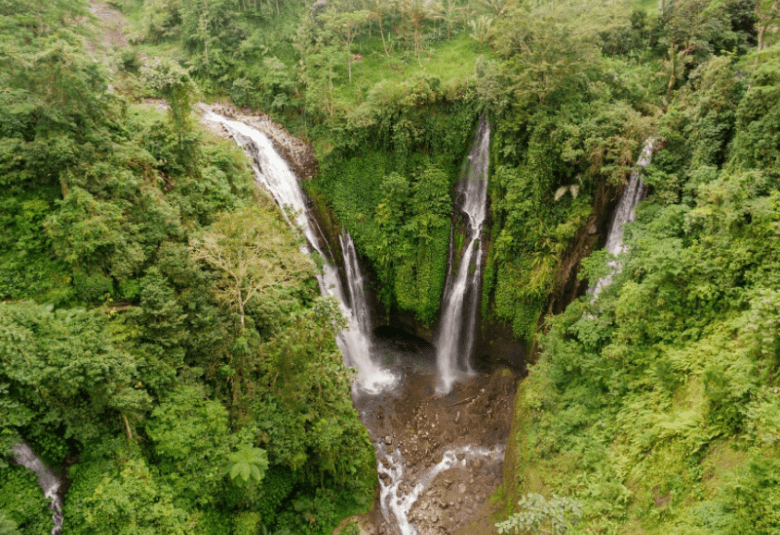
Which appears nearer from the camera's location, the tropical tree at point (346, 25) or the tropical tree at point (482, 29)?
the tropical tree at point (482, 29)

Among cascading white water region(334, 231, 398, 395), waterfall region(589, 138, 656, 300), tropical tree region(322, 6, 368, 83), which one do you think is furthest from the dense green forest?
tropical tree region(322, 6, 368, 83)

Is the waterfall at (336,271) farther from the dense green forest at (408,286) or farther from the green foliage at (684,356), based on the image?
the green foliage at (684,356)

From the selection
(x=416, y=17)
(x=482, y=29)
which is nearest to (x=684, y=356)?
(x=482, y=29)

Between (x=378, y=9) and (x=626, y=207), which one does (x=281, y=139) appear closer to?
(x=378, y=9)

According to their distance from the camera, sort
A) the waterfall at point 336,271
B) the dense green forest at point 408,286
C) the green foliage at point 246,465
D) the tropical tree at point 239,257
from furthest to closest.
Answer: the waterfall at point 336,271, the tropical tree at point 239,257, the green foliage at point 246,465, the dense green forest at point 408,286

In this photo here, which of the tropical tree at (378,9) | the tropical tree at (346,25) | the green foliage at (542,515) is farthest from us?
the tropical tree at (378,9)

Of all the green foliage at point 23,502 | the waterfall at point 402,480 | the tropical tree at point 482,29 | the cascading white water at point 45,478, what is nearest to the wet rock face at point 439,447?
the waterfall at point 402,480

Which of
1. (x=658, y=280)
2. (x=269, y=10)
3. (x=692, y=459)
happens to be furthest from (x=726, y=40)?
(x=269, y=10)
